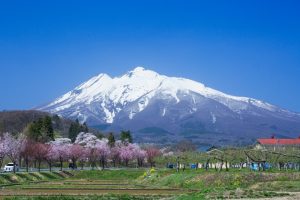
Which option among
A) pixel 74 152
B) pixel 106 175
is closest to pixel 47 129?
pixel 74 152

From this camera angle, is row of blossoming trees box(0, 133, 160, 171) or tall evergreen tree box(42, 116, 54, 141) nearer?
row of blossoming trees box(0, 133, 160, 171)

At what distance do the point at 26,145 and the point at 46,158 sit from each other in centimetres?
475

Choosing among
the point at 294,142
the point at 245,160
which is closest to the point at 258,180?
the point at 245,160

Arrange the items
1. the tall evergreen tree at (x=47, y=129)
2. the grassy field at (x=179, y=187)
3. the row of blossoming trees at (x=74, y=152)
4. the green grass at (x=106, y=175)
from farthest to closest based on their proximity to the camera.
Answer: the tall evergreen tree at (x=47, y=129), the row of blossoming trees at (x=74, y=152), the green grass at (x=106, y=175), the grassy field at (x=179, y=187)

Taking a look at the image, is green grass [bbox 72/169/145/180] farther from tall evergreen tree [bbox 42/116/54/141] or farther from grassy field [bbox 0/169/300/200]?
tall evergreen tree [bbox 42/116/54/141]

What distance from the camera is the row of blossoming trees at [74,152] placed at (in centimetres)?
9966

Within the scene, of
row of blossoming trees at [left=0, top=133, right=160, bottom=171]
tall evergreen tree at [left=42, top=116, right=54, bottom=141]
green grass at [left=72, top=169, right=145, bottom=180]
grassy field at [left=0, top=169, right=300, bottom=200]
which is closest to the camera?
grassy field at [left=0, top=169, right=300, bottom=200]

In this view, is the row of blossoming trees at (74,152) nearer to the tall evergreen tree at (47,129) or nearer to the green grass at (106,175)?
the tall evergreen tree at (47,129)

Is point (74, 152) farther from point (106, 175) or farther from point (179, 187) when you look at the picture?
point (179, 187)

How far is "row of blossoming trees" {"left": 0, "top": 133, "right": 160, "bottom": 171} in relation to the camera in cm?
9966

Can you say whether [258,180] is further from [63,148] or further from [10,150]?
[63,148]

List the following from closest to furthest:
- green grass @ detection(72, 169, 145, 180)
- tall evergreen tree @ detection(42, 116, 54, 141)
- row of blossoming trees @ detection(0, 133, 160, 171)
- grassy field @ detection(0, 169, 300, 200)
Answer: grassy field @ detection(0, 169, 300, 200) → green grass @ detection(72, 169, 145, 180) → row of blossoming trees @ detection(0, 133, 160, 171) → tall evergreen tree @ detection(42, 116, 54, 141)

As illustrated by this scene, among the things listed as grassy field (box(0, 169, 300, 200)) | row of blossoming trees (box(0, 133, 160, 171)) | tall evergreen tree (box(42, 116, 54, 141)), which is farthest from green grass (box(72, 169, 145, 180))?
tall evergreen tree (box(42, 116, 54, 141))

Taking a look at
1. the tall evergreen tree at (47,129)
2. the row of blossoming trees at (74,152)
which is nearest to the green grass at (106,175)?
the row of blossoming trees at (74,152)
